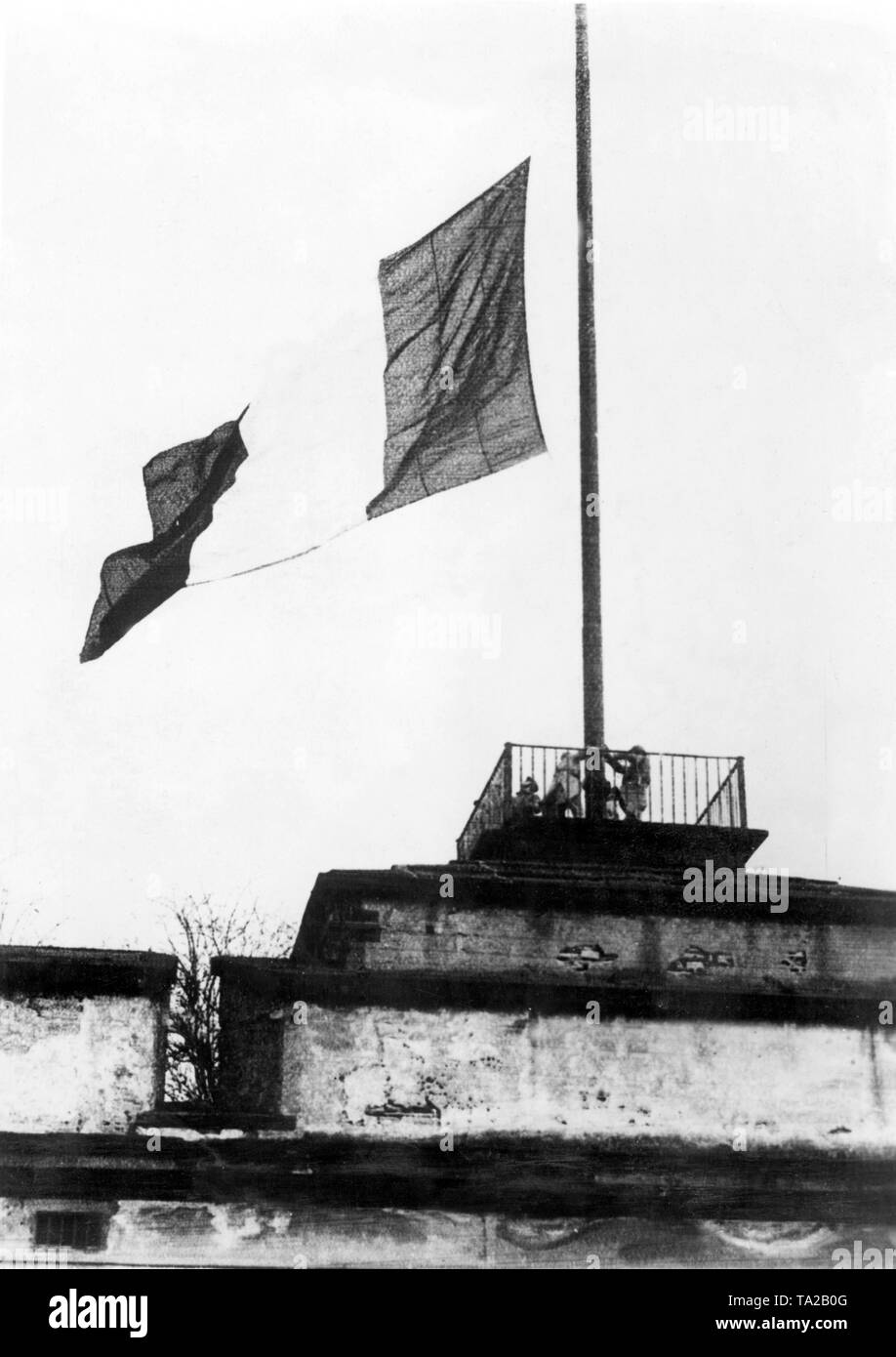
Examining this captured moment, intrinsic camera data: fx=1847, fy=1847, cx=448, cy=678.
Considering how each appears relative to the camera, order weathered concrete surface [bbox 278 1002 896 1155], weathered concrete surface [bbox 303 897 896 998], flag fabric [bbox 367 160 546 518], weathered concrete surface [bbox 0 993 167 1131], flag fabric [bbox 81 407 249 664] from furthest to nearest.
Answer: flag fabric [bbox 367 160 546 518] → flag fabric [bbox 81 407 249 664] → weathered concrete surface [bbox 303 897 896 998] → weathered concrete surface [bbox 278 1002 896 1155] → weathered concrete surface [bbox 0 993 167 1131]

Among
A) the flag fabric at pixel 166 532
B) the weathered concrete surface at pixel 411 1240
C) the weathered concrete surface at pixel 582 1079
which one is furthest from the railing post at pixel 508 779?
the weathered concrete surface at pixel 411 1240

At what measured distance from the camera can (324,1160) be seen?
14.8 m

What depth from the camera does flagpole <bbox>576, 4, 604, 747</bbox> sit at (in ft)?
56.7

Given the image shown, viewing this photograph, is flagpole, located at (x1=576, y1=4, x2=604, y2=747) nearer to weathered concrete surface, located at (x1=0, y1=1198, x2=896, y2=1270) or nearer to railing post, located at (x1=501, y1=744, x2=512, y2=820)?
railing post, located at (x1=501, y1=744, x2=512, y2=820)

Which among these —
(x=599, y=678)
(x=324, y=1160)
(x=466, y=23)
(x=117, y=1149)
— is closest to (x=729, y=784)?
(x=599, y=678)

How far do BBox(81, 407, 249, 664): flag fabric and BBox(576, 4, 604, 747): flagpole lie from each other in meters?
3.35

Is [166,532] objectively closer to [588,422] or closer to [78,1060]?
[588,422]

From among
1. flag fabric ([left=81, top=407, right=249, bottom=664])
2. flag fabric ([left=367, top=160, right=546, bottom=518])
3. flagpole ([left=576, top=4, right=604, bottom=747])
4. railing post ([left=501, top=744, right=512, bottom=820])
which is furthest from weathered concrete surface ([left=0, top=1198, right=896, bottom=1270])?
flag fabric ([left=367, top=160, right=546, bottom=518])

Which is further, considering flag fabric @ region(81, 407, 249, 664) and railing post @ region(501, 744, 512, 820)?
railing post @ region(501, 744, 512, 820)

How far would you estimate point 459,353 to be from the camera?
57.7 ft

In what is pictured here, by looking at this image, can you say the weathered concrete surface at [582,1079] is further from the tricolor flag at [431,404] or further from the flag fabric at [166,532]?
the tricolor flag at [431,404]
